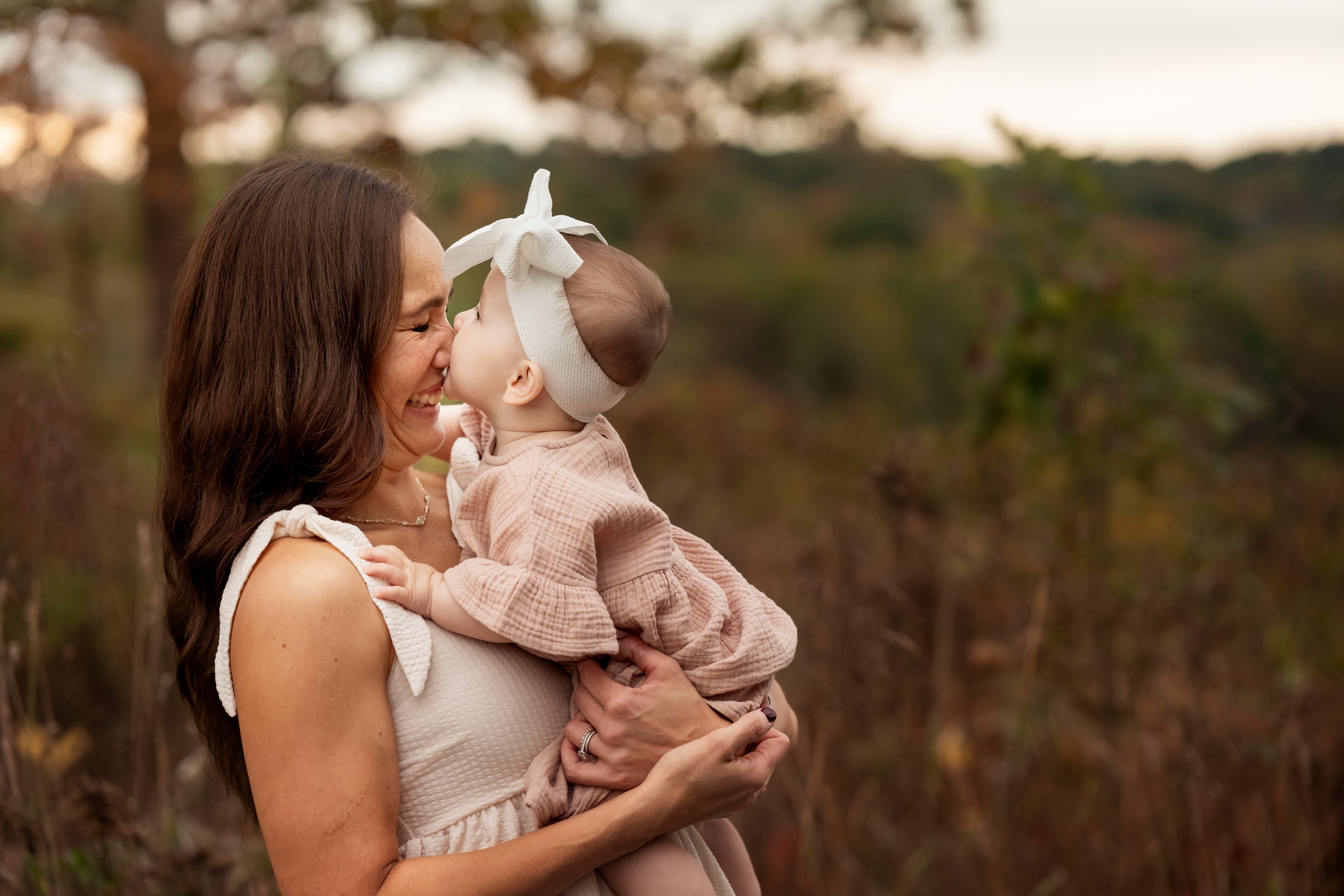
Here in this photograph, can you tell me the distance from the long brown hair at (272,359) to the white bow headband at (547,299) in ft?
0.55

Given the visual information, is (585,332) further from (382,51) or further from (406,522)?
(382,51)

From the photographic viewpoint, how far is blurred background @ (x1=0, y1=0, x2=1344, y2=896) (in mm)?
2838

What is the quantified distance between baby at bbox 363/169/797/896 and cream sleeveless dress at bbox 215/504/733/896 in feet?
0.11

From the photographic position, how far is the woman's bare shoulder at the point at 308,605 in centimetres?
146

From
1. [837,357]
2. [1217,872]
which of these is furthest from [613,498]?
[837,357]

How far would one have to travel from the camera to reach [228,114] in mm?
6824

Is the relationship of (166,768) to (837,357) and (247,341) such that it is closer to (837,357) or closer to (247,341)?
(247,341)

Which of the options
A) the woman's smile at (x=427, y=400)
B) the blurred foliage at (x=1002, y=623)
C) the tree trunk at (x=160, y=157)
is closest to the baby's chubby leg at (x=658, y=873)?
the woman's smile at (x=427, y=400)

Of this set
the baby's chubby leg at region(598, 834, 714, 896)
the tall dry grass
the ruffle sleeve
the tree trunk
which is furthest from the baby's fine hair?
the tree trunk

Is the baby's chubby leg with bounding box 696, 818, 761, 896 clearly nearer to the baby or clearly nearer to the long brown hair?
the baby

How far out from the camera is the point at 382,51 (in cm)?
739

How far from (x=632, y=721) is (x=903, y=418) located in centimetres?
730

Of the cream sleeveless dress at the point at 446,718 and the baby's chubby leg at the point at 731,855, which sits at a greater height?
the cream sleeveless dress at the point at 446,718

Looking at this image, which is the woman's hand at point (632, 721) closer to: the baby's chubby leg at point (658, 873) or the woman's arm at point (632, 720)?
the woman's arm at point (632, 720)
